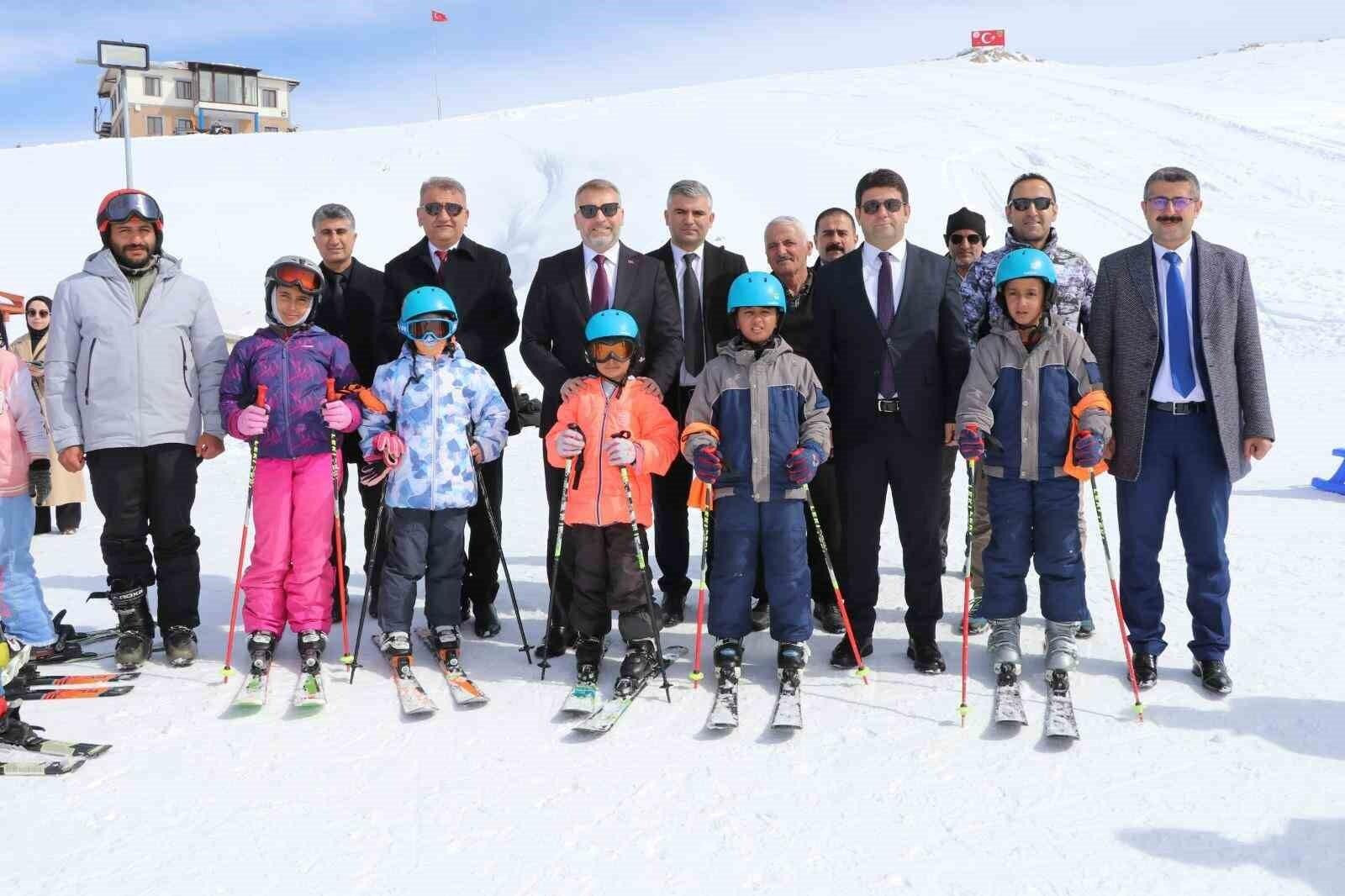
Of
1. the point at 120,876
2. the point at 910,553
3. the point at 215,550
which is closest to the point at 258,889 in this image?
the point at 120,876

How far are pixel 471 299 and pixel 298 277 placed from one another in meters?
0.90

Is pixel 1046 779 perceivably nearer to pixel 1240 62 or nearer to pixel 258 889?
pixel 258 889

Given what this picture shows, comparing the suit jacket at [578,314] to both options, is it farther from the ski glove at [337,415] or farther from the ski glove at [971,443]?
the ski glove at [971,443]

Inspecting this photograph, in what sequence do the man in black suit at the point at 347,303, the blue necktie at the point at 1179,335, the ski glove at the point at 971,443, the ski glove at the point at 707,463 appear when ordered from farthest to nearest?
the man in black suit at the point at 347,303 < the blue necktie at the point at 1179,335 < the ski glove at the point at 707,463 < the ski glove at the point at 971,443

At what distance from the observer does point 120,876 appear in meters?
2.94

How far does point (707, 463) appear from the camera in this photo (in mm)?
4258

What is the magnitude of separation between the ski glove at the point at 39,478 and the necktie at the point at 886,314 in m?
4.22

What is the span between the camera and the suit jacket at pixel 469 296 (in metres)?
5.15

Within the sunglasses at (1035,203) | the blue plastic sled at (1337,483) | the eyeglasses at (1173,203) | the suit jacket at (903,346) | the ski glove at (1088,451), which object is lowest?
the blue plastic sled at (1337,483)

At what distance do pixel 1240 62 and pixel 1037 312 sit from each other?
6185cm

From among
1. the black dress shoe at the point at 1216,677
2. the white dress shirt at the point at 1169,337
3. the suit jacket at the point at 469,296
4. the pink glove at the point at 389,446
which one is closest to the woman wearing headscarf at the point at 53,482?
the suit jacket at the point at 469,296

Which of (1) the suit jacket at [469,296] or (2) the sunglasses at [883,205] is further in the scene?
(1) the suit jacket at [469,296]

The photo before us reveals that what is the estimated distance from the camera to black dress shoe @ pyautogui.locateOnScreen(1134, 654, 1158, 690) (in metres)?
4.30

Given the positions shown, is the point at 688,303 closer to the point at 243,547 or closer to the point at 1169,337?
the point at 1169,337
